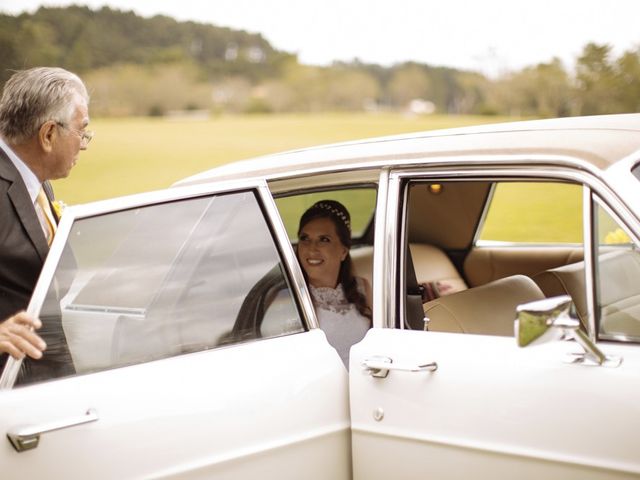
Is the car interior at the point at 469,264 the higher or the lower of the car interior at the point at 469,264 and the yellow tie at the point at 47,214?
the lower

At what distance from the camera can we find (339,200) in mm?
4168

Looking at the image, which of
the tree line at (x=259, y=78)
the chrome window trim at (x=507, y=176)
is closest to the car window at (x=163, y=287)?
the chrome window trim at (x=507, y=176)

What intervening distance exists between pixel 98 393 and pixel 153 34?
44434 mm

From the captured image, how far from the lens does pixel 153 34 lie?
44250 millimetres

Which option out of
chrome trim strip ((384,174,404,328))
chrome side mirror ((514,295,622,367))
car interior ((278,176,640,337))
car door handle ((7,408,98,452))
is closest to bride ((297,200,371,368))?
car interior ((278,176,640,337))

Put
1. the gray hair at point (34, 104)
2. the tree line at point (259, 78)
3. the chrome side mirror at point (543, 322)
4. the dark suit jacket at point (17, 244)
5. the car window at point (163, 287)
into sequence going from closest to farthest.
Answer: the chrome side mirror at point (543, 322), the car window at point (163, 287), the dark suit jacket at point (17, 244), the gray hair at point (34, 104), the tree line at point (259, 78)

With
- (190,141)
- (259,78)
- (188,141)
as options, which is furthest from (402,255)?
(259,78)

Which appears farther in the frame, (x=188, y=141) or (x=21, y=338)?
(x=188, y=141)

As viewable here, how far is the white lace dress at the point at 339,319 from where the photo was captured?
334cm

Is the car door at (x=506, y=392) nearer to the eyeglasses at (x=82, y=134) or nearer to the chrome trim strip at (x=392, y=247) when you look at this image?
the chrome trim strip at (x=392, y=247)

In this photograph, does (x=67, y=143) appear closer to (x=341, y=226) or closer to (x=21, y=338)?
(x=21, y=338)

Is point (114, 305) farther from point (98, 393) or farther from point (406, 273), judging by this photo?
point (406, 273)

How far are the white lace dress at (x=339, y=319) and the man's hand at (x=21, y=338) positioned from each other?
135 centimetres

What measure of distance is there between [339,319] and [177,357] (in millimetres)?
1051
